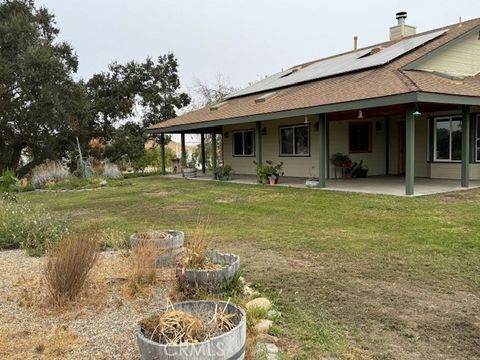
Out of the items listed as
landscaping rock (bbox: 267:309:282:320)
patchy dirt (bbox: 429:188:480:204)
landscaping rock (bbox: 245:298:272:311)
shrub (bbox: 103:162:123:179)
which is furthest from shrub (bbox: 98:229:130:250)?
shrub (bbox: 103:162:123:179)

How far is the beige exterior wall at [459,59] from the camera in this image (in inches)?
505

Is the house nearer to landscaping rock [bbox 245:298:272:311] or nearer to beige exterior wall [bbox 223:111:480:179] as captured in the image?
beige exterior wall [bbox 223:111:480:179]

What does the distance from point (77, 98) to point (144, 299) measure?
795 inches

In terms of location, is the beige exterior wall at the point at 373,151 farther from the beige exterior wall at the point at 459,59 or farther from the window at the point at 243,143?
the beige exterior wall at the point at 459,59

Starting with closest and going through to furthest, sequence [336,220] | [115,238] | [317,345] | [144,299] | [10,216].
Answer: [317,345]
[144,299]
[115,238]
[10,216]
[336,220]

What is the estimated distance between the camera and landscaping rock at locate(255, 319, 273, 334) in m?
3.25

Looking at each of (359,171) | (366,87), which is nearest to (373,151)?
(359,171)

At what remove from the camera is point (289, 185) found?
44.8ft

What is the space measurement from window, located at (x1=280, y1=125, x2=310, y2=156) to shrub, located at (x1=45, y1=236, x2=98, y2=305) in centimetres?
1275

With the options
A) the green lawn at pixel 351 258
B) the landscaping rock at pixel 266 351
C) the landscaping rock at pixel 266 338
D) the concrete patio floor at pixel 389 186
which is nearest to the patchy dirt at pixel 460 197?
the green lawn at pixel 351 258

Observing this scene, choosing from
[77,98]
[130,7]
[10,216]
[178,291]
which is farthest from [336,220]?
[77,98]

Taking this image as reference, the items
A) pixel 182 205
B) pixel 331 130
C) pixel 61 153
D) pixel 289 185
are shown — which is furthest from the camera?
pixel 61 153

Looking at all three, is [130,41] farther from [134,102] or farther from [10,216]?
[10,216]

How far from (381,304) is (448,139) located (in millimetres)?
11257
